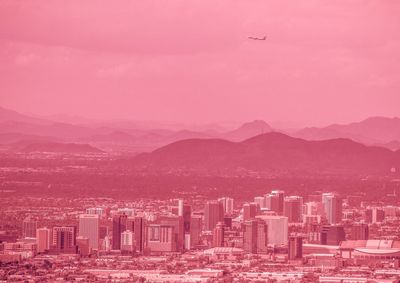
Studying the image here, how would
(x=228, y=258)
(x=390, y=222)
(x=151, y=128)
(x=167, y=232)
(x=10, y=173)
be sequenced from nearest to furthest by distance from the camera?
(x=228, y=258) < (x=167, y=232) < (x=390, y=222) < (x=10, y=173) < (x=151, y=128)

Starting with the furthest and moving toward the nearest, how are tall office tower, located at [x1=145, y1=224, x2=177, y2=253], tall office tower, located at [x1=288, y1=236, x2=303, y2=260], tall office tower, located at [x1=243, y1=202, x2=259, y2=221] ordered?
tall office tower, located at [x1=243, y1=202, x2=259, y2=221] < tall office tower, located at [x1=145, y1=224, x2=177, y2=253] < tall office tower, located at [x1=288, y1=236, x2=303, y2=260]

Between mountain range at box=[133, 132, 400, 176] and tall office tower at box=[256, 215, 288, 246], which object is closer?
tall office tower at box=[256, 215, 288, 246]

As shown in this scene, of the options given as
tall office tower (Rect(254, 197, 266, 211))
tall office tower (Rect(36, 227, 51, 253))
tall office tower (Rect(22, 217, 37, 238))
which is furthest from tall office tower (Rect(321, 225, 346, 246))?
tall office tower (Rect(22, 217, 37, 238))

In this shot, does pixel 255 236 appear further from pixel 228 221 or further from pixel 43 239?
pixel 43 239

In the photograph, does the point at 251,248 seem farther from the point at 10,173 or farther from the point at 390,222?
the point at 10,173

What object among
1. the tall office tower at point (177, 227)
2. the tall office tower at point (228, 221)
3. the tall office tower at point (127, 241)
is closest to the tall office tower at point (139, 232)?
the tall office tower at point (127, 241)

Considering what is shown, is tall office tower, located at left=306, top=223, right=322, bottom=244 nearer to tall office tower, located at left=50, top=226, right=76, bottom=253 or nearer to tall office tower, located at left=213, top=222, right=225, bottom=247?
tall office tower, located at left=213, top=222, right=225, bottom=247

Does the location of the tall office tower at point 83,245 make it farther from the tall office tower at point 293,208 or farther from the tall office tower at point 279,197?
the tall office tower at point 279,197

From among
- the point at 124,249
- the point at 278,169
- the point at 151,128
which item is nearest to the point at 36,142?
the point at 151,128
